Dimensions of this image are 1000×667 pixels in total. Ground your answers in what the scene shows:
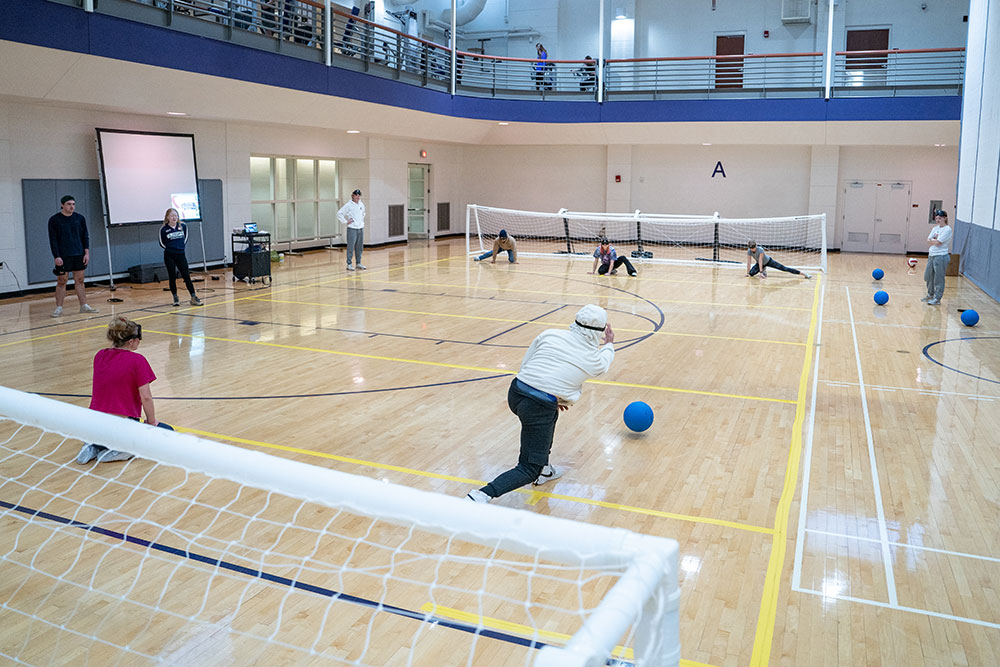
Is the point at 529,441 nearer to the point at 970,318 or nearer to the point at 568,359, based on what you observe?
the point at 568,359

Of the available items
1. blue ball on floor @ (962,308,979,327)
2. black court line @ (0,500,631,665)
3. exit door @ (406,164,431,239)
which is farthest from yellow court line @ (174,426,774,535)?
exit door @ (406,164,431,239)

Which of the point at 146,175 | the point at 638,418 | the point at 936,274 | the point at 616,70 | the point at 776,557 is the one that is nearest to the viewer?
the point at 776,557

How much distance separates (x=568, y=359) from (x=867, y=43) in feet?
83.4

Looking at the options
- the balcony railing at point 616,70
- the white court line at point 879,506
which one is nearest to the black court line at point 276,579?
the white court line at point 879,506

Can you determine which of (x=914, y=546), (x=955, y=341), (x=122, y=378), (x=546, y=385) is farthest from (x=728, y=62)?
(x=122, y=378)

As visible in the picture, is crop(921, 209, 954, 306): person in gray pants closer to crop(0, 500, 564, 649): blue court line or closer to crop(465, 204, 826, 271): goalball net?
crop(465, 204, 826, 271): goalball net

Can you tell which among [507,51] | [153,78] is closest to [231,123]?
[153,78]

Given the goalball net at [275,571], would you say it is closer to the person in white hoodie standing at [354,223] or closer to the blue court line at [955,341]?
the blue court line at [955,341]

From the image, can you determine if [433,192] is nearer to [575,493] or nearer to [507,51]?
[507,51]

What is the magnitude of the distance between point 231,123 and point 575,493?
55.2 ft

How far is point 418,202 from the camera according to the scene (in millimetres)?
29766

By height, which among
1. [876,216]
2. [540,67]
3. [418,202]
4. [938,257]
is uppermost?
[540,67]

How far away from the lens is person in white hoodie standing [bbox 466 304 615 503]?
243 inches

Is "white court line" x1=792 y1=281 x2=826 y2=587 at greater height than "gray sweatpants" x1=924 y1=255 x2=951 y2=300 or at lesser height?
lesser
